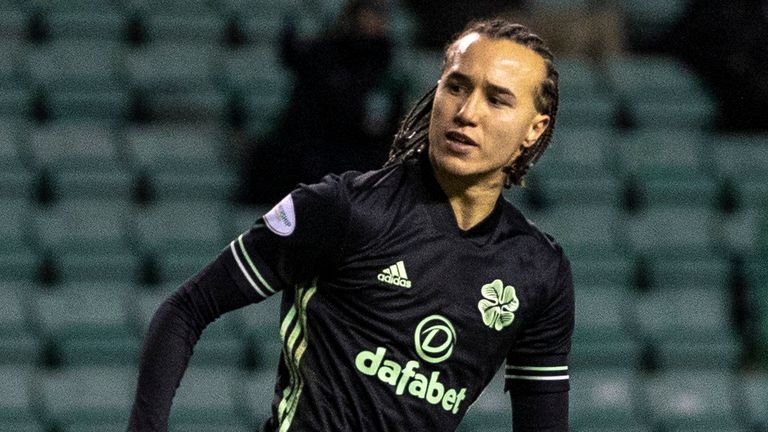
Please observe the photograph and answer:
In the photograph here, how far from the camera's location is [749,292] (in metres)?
6.53

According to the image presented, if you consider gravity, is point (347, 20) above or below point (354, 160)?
above

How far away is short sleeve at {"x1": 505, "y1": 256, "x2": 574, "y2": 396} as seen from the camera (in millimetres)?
2678

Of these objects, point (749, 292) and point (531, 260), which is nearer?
point (531, 260)

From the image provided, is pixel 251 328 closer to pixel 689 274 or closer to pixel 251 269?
pixel 689 274

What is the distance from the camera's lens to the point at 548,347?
8.88 ft

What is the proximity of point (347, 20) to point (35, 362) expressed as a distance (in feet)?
6.22

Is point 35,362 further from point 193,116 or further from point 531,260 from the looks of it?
point 531,260

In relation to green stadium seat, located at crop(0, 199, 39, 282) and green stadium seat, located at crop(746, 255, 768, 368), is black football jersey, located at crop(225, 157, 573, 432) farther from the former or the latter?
green stadium seat, located at crop(746, 255, 768, 368)

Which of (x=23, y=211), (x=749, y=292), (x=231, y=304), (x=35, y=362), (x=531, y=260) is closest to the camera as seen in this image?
(x=231, y=304)

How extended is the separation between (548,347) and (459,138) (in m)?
0.46

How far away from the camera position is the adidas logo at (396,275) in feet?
8.33

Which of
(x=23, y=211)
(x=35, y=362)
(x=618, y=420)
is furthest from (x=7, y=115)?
(x=618, y=420)

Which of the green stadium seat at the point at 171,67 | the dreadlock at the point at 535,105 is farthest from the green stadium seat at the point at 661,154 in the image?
the dreadlock at the point at 535,105

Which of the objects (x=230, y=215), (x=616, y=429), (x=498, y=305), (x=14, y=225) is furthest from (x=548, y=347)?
(x=14, y=225)
